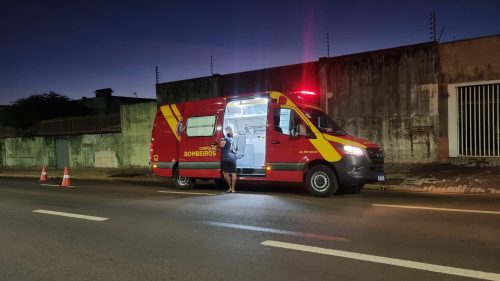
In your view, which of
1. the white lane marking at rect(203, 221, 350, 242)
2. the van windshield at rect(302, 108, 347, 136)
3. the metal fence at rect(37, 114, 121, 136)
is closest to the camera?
the white lane marking at rect(203, 221, 350, 242)

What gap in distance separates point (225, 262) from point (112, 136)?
21.6 metres

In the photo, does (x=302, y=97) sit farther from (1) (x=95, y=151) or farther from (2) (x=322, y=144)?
(1) (x=95, y=151)

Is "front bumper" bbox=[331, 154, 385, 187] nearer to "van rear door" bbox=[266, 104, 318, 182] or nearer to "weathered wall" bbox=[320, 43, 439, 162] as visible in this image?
"van rear door" bbox=[266, 104, 318, 182]

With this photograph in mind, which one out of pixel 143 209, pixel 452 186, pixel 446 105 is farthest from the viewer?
pixel 446 105

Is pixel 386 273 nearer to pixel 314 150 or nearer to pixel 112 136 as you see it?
pixel 314 150

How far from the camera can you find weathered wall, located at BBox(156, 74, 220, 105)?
69.9ft

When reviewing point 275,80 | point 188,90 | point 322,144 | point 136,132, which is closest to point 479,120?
point 322,144

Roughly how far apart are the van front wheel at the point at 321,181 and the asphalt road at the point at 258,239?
1.02ft

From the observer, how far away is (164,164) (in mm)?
14461

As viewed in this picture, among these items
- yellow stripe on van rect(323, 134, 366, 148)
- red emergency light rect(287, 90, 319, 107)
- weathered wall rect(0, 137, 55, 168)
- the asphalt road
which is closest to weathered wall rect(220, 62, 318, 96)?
red emergency light rect(287, 90, 319, 107)

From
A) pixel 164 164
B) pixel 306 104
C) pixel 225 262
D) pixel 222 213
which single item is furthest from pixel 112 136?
pixel 225 262

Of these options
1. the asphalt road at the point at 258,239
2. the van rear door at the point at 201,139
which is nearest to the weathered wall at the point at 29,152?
the van rear door at the point at 201,139

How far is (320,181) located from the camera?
35.9 feet

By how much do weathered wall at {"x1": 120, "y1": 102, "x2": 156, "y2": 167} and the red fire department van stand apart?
9.11m
